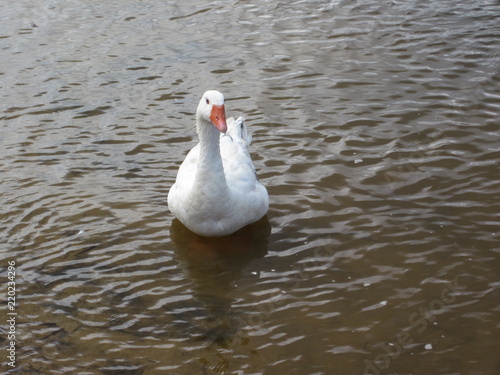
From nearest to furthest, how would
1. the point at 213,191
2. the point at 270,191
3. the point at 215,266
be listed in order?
1. the point at 213,191
2. the point at 215,266
3. the point at 270,191

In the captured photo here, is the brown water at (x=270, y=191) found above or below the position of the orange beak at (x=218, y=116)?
→ below

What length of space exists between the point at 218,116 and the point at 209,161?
551 millimetres

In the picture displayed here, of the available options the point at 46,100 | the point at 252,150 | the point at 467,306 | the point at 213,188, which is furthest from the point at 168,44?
the point at 467,306

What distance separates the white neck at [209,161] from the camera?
7.36m

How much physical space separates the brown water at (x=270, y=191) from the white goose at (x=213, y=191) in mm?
Result: 376

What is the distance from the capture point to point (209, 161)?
7391mm

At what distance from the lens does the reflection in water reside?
6.51 metres

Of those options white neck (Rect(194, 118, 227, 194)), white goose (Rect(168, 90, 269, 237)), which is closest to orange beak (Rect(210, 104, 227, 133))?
white goose (Rect(168, 90, 269, 237))

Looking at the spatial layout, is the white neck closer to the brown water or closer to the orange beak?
the orange beak

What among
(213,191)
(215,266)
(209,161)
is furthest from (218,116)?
(215,266)

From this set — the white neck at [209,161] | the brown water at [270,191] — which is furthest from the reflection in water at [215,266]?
the white neck at [209,161]

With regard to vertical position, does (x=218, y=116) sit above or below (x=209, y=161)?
above

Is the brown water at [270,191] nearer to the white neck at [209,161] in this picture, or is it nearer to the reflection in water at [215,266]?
the reflection in water at [215,266]

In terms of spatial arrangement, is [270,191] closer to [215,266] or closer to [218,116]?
[215,266]
